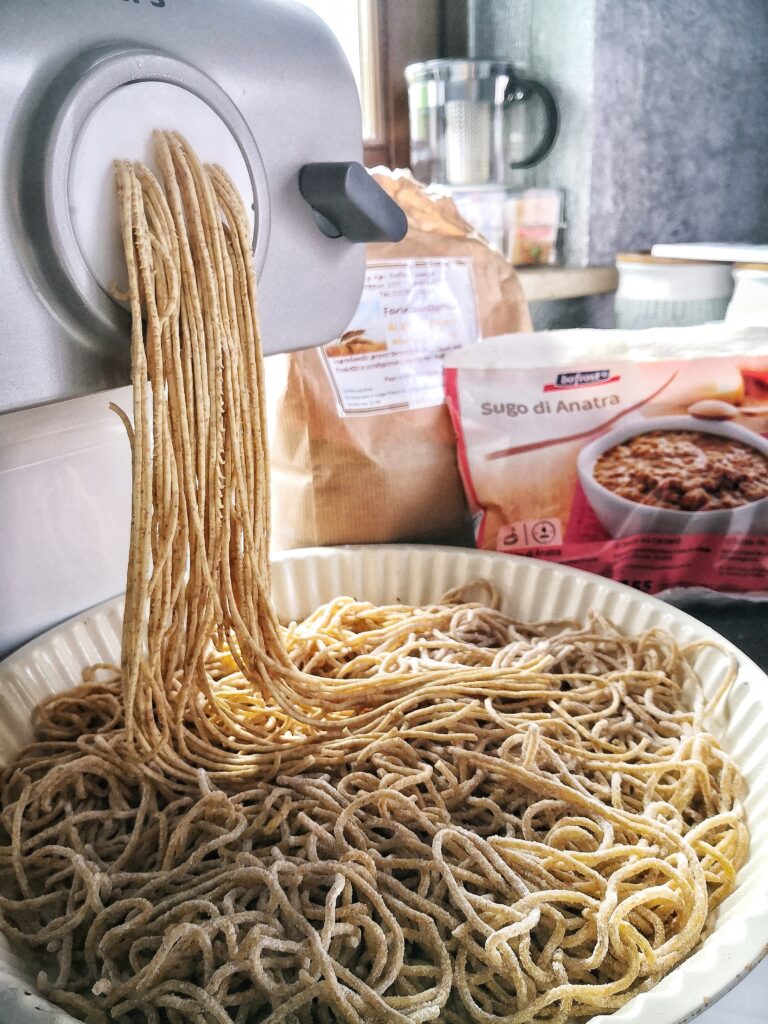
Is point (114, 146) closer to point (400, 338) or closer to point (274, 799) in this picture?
point (274, 799)

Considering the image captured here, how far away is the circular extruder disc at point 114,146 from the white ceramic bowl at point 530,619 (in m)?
0.39

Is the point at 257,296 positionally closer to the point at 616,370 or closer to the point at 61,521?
the point at 61,521

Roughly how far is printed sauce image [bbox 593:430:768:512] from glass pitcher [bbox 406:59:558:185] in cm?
67

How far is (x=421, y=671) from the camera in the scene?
81 cm

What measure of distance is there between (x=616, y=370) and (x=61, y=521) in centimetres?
62

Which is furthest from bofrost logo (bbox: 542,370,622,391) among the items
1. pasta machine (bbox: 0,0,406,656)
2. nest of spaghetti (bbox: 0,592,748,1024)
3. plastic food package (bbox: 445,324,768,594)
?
pasta machine (bbox: 0,0,406,656)

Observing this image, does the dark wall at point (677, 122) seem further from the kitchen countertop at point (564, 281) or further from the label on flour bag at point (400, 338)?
the label on flour bag at point (400, 338)

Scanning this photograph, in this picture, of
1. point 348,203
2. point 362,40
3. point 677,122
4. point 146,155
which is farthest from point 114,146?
A: point 677,122

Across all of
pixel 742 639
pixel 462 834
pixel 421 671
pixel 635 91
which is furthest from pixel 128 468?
pixel 635 91

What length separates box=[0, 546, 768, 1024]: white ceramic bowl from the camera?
45 cm

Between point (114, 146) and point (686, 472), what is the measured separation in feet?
2.32

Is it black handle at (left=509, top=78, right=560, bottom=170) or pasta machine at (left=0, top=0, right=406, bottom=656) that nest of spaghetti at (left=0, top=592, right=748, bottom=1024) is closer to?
pasta machine at (left=0, top=0, right=406, bottom=656)

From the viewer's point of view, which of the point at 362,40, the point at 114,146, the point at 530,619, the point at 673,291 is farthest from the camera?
the point at 362,40

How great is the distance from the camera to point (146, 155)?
497 millimetres
